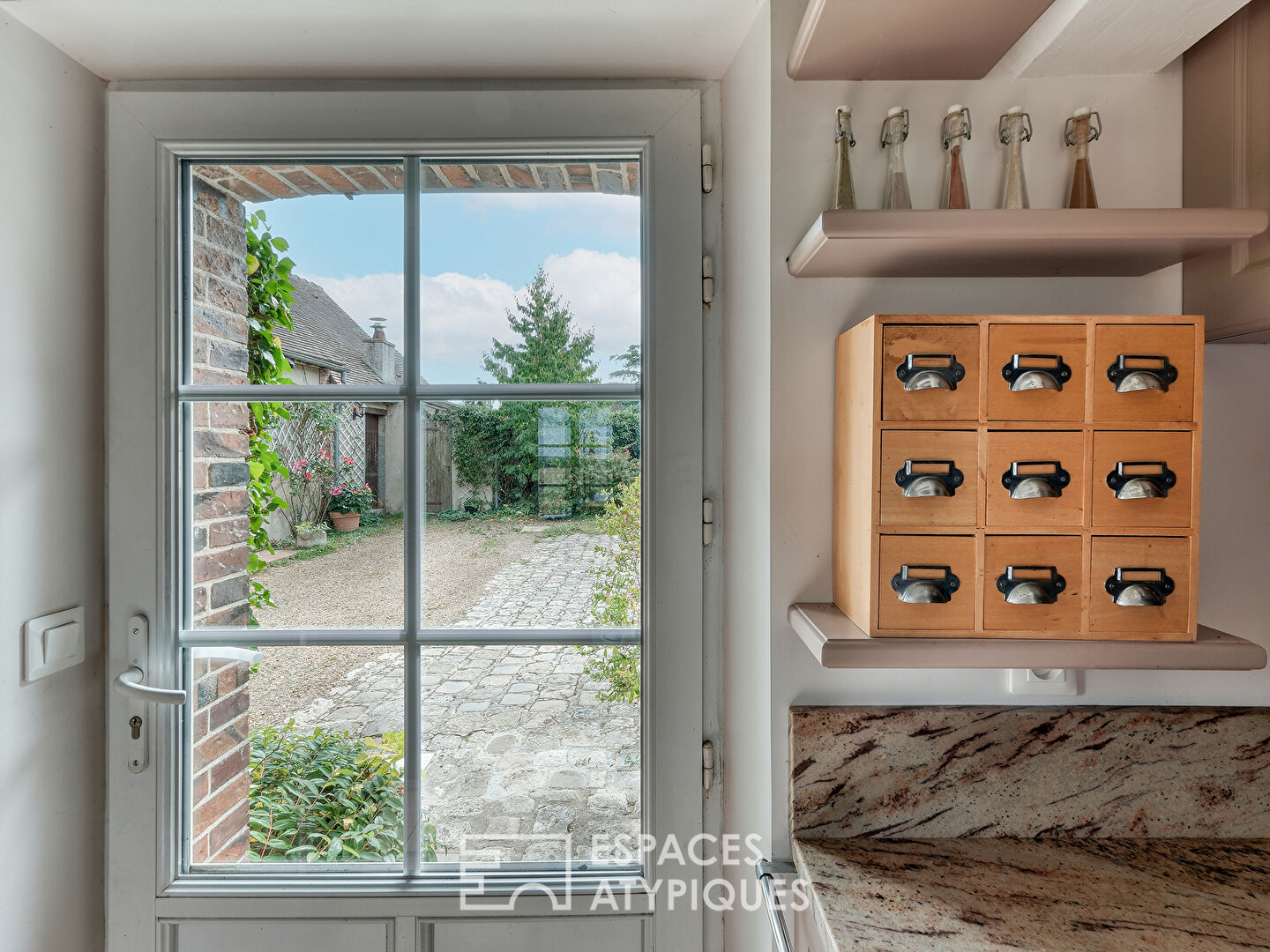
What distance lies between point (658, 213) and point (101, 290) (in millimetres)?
1002

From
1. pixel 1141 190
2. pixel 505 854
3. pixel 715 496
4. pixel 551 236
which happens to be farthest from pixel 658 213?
pixel 505 854

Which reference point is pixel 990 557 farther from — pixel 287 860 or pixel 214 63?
pixel 214 63

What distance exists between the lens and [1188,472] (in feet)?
2.27

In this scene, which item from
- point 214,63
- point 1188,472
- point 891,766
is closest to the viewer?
point 1188,472

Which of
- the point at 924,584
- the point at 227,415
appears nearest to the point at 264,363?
the point at 227,415

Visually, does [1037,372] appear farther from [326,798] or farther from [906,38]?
[326,798]

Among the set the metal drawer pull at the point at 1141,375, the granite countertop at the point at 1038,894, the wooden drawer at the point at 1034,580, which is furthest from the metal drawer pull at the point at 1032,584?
the granite countertop at the point at 1038,894

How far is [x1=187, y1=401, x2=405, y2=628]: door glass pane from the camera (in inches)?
43.2

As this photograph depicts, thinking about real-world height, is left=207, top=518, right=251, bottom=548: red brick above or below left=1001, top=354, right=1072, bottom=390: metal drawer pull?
below

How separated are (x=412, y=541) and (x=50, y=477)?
578 millimetres

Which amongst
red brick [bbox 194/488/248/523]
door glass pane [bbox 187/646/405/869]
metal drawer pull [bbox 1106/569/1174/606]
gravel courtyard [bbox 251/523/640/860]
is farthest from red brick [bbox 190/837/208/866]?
metal drawer pull [bbox 1106/569/1174/606]

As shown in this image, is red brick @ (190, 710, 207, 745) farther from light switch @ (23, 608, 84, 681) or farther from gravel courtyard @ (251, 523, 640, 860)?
light switch @ (23, 608, 84, 681)

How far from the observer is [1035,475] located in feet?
2.28

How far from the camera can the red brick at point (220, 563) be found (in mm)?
1107
